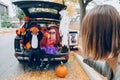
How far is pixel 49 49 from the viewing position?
26.9 ft

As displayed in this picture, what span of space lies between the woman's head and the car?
619 centimetres

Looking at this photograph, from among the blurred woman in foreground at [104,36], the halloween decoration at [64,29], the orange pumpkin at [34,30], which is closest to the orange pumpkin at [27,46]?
the orange pumpkin at [34,30]

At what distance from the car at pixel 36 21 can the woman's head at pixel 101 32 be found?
6185 millimetres

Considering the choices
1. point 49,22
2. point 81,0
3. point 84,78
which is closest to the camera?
point 84,78

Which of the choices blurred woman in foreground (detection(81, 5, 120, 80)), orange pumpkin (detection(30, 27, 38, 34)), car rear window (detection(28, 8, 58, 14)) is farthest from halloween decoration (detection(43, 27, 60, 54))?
blurred woman in foreground (detection(81, 5, 120, 80))

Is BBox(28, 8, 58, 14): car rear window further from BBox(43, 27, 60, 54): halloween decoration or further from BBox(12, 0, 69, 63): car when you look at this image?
BBox(43, 27, 60, 54): halloween decoration

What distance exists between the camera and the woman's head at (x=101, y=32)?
1.60 meters

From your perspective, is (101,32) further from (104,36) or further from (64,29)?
(64,29)

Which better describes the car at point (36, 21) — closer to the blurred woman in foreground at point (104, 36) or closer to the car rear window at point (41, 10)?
the car rear window at point (41, 10)

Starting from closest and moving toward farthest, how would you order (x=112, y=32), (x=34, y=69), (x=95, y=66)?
(x=112, y=32)
(x=95, y=66)
(x=34, y=69)

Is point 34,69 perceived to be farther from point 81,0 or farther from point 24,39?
point 81,0

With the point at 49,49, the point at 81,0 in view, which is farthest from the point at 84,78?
the point at 81,0

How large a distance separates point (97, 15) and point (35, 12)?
7414 mm

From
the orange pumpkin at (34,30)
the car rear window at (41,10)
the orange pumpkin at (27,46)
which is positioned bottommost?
the orange pumpkin at (27,46)
